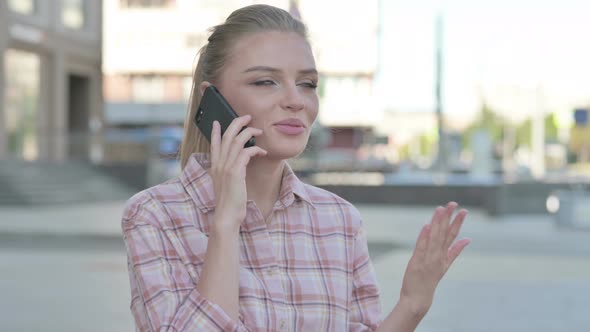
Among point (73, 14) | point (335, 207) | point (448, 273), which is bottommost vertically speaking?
point (448, 273)

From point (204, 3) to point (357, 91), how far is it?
14.5 m

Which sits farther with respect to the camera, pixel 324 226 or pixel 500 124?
pixel 500 124

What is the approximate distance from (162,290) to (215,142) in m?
0.35

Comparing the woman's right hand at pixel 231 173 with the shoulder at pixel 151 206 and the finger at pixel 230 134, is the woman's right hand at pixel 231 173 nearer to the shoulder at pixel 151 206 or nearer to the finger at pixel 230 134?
the finger at pixel 230 134

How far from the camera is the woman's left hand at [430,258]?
2.16 metres

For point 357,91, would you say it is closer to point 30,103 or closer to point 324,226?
point 30,103

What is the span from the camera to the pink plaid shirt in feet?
6.90

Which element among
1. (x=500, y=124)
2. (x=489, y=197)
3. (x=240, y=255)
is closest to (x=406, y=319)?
(x=240, y=255)

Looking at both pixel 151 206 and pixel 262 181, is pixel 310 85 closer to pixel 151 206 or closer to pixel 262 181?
pixel 262 181

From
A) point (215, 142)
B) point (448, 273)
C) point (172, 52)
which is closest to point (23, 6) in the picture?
point (448, 273)

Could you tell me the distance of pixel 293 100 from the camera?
7.23 feet

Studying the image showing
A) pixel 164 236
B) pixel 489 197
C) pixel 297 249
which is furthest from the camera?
pixel 489 197

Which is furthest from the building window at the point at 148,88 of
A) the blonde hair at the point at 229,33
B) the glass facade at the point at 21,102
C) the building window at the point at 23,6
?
the blonde hair at the point at 229,33

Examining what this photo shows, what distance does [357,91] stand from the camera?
79.7m
